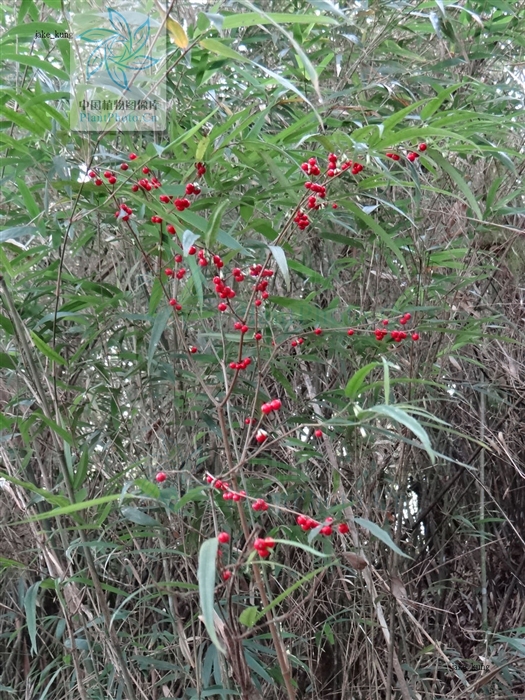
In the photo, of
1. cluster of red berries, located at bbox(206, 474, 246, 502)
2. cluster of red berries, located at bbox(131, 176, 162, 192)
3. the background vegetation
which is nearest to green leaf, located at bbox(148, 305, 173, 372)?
the background vegetation

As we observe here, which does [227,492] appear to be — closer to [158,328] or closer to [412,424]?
[412,424]

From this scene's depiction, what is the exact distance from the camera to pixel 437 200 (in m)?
1.37

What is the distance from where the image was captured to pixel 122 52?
1.04 metres

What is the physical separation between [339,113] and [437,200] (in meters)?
0.27

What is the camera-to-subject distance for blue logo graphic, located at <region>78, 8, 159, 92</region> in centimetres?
97

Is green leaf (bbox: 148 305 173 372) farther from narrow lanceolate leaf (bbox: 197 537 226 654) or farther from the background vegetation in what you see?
narrow lanceolate leaf (bbox: 197 537 226 654)

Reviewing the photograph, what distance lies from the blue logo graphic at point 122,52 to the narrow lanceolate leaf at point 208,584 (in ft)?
2.29

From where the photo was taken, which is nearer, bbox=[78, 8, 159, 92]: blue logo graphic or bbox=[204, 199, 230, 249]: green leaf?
bbox=[204, 199, 230, 249]: green leaf

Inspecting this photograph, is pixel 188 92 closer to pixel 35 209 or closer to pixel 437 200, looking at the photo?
pixel 35 209

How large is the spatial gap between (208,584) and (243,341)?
445 millimetres

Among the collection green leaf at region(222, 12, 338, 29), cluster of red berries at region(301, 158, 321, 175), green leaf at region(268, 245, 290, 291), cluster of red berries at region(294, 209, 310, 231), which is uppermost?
green leaf at region(222, 12, 338, 29)

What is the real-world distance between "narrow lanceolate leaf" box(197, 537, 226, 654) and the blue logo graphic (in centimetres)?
70

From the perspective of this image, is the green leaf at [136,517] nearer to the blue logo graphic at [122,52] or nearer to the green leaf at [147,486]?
the green leaf at [147,486]

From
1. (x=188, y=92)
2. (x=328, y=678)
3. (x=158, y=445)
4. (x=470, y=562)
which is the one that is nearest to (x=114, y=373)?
(x=158, y=445)
